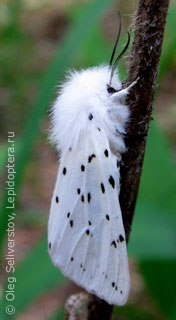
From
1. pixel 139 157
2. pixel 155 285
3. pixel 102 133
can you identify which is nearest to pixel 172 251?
pixel 155 285

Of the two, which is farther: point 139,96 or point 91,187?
point 91,187

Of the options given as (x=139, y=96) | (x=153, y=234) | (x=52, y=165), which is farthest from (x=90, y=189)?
(x=52, y=165)

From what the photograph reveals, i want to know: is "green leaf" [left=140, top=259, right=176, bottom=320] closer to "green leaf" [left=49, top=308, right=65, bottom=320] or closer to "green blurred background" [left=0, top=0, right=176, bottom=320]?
"green blurred background" [left=0, top=0, right=176, bottom=320]

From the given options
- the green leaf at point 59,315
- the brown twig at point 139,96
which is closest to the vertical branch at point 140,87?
the brown twig at point 139,96

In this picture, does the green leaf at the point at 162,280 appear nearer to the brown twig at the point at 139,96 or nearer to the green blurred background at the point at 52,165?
the green blurred background at the point at 52,165

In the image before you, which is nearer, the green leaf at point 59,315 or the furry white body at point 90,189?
the furry white body at point 90,189

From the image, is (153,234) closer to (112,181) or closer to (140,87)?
(112,181)
